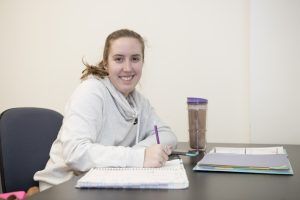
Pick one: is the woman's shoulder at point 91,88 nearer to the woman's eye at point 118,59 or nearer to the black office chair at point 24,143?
the woman's eye at point 118,59

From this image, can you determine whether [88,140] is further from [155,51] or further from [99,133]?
[155,51]

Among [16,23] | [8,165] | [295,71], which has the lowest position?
[8,165]

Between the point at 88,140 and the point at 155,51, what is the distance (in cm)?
102

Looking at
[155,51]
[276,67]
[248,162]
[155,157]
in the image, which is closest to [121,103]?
[155,157]

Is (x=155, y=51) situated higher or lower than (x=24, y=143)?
higher

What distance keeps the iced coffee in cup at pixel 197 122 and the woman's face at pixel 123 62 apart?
25 centimetres

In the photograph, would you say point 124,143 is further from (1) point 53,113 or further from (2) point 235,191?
(2) point 235,191

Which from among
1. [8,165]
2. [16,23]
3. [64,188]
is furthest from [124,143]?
[16,23]

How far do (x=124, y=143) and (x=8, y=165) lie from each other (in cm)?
44

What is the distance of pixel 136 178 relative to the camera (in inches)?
33.2

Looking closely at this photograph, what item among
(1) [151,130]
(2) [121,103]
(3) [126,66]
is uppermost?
(3) [126,66]

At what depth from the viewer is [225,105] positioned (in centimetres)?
190

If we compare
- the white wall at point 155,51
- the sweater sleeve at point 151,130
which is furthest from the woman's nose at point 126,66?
the white wall at point 155,51

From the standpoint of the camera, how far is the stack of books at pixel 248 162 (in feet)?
3.11
